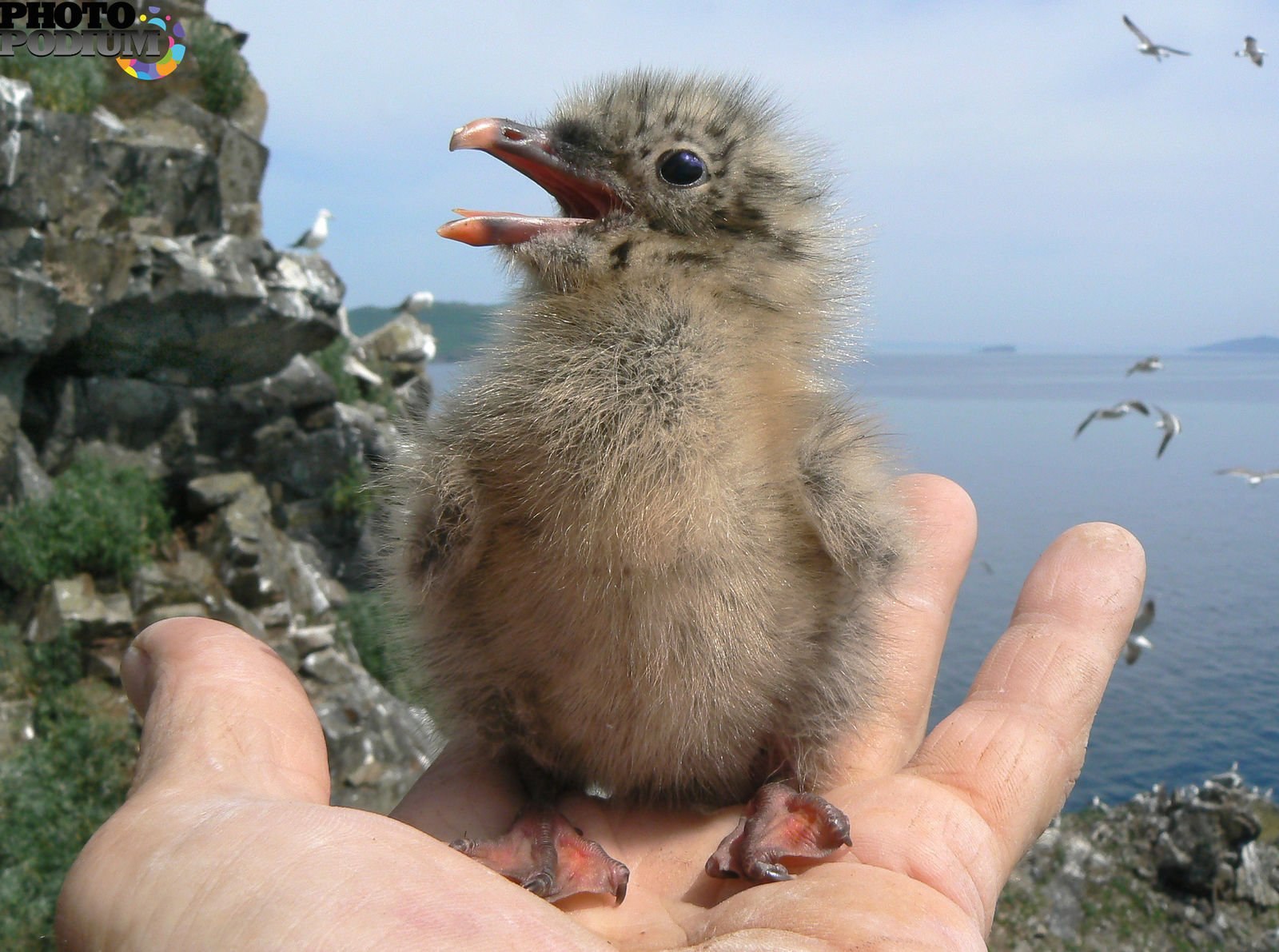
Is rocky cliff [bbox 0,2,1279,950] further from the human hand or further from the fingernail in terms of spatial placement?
the fingernail

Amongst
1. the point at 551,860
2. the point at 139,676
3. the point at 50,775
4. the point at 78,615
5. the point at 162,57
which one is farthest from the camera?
the point at 162,57

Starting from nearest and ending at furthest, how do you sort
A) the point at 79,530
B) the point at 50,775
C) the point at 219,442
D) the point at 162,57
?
the point at 50,775 → the point at 79,530 → the point at 162,57 → the point at 219,442

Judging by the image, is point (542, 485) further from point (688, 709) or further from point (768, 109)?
point (768, 109)

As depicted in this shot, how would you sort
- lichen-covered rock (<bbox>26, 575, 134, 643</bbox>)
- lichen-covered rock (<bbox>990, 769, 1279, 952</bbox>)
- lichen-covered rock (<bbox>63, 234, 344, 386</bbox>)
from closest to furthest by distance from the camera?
lichen-covered rock (<bbox>990, 769, 1279, 952</bbox>) < lichen-covered rock (<bbox>26, 575, 134, 643</bbox>) < lichen-covered rock (<bbox>63, 234, 344, 386</bbox>)

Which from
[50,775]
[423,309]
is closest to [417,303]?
[423,309]

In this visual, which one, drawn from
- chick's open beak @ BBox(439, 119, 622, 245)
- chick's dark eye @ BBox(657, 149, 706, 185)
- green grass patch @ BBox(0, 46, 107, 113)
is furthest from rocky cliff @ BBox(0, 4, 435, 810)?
chick's dark eye @ BBox(657, 149, 706, 185)

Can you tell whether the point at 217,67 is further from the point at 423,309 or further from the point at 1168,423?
the point at 1168,423
